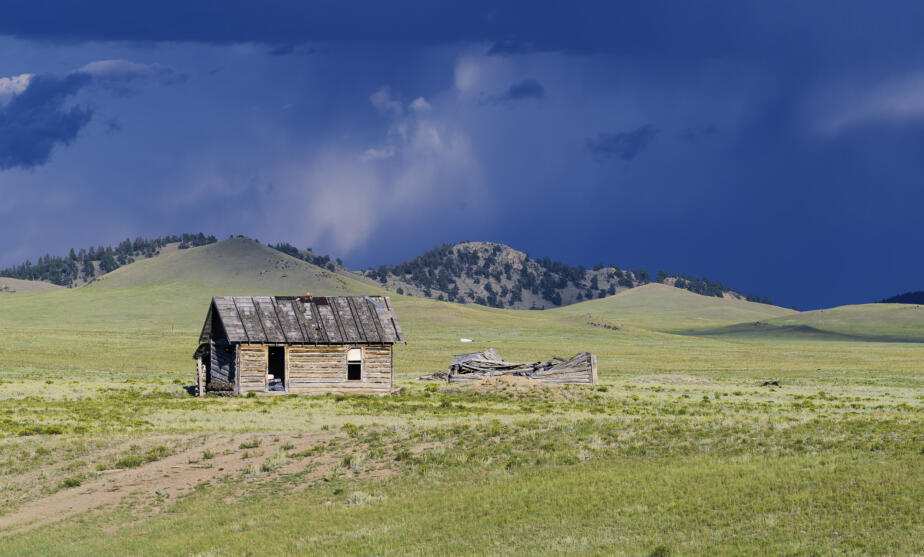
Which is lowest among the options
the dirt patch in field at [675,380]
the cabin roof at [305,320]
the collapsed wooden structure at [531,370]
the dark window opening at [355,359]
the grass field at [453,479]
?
the grass field at [453,479]

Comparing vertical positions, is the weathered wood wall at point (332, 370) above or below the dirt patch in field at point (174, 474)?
above

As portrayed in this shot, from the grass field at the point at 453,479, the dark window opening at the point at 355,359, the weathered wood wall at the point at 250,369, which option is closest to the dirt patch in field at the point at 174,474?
the grass field at the point at 453,479

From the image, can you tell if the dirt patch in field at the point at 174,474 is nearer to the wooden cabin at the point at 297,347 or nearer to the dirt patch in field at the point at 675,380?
the wooden cabin at the point at 297,347

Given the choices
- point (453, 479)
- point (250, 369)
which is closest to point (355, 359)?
point (250, 369)

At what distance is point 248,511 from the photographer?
2148cm

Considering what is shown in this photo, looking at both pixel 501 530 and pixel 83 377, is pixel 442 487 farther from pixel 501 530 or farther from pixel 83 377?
pixel 83 377

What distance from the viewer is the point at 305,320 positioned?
5334cm

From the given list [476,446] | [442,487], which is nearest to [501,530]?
[442,487]

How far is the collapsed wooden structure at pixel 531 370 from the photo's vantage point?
59.0 meters

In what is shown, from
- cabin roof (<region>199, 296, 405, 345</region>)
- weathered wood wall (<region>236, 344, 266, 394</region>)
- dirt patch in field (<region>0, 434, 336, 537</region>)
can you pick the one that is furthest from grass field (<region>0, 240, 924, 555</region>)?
cabin roof (<region>199, 296, 405, 345</region>)

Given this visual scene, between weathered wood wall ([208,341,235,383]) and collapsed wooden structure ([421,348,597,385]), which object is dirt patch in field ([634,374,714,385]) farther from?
weathered wood wall ([208,341,235,383])

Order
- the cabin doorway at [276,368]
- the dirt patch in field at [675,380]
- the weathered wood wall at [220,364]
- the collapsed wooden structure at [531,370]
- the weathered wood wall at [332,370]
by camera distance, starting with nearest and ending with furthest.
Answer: the cabin doorway at [276,368], the weathered wood wall at [332,370], the weathered wood wall at [220,364], the collapsed wooden structure at [531,370], the dirt patch in field at [675,380]

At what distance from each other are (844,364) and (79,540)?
3670 inches

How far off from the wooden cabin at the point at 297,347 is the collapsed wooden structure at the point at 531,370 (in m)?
8.15
